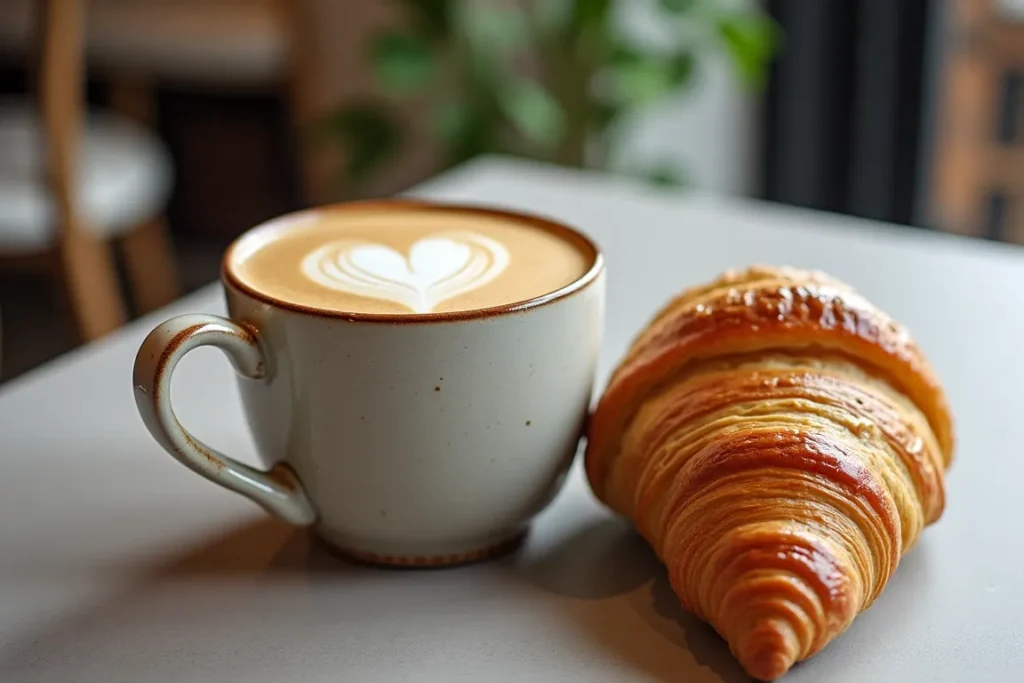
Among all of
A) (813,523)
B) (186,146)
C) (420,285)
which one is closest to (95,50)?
(186,146)

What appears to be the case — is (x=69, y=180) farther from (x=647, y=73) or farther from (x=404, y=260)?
(x=404, y=260)

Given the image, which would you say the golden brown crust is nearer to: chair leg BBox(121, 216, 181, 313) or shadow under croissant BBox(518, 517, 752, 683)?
shadow under croissant BBox(518, 517, 752, 683)

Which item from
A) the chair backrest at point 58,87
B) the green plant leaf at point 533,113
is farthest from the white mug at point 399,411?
the green plant leaf at point 533,113

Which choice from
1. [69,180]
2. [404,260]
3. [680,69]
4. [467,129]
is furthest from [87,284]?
[404,260]

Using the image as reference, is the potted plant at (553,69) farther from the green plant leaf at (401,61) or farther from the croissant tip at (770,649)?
the croissant tip at (770,649)

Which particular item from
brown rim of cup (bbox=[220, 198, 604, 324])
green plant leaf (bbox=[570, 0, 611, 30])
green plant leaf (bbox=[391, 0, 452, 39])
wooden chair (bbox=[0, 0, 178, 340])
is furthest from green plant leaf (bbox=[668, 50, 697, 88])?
brown rim of cup (bbox=[220, 198, 604, 324])

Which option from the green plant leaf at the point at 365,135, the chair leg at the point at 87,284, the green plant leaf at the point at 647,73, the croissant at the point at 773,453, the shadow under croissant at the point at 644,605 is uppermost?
the croissant at the point at 773,453
